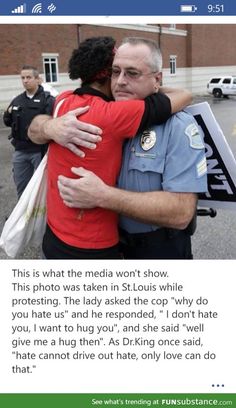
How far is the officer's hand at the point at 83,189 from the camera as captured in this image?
3.95 feet

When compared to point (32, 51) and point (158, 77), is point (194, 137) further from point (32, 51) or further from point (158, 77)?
point (32, 51)

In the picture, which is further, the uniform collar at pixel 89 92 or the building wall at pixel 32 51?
the building wall at pixel 32 51

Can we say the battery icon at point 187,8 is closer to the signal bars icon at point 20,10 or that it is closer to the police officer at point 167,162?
the police officer at point 167,162

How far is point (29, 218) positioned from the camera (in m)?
1.48

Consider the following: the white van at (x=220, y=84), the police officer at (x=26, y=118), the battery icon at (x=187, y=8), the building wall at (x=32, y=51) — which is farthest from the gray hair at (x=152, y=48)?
the building wall at (x=32, y=51)

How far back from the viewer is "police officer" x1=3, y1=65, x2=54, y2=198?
3637 mm

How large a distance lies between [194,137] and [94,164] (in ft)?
0.94

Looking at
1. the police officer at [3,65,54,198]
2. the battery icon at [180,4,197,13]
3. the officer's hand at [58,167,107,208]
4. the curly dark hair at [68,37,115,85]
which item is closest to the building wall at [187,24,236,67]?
the battery icon at [180,4,197,13]

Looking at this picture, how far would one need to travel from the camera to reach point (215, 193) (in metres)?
1.39

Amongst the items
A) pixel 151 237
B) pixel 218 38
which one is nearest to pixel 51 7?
pixel 151 237

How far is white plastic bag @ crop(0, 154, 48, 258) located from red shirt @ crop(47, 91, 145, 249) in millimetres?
75

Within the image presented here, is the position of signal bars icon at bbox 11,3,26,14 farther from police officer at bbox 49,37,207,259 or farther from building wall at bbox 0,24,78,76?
building wall at bbox 0,24,78,76

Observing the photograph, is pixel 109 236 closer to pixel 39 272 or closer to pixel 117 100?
pixel 39 272

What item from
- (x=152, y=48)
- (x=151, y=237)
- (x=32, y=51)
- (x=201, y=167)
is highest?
(x=32, y=51)
